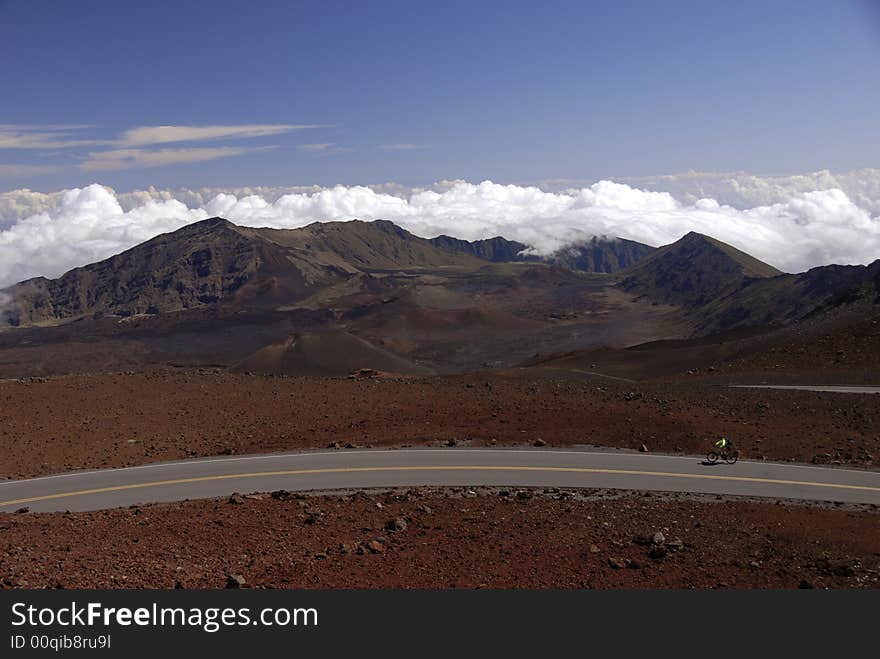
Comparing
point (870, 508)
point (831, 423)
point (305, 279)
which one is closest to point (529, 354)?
point (831, 423)

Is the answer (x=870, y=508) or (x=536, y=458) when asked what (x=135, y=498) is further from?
(x=870, y=508)

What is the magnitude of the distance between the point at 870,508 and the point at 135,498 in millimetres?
19594

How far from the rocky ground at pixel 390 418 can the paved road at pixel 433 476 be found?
4.68ft

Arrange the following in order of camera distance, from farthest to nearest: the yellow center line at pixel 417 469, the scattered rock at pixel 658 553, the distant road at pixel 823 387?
1. the distant road at pixel 823 387
2. the yellow center line at pixel 417 469
3. the scattered rock at pixel 658 553

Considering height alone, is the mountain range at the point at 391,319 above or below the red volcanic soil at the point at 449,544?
above

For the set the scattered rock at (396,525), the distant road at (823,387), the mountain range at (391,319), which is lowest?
the distant road at (823,387)

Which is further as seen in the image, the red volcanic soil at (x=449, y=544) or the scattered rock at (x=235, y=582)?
the red volcanic soil at (x=449, y=544)

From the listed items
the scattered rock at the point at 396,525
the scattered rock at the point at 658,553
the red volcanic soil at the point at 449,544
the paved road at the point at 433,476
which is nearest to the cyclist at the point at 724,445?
the paved road at the point at 433,476

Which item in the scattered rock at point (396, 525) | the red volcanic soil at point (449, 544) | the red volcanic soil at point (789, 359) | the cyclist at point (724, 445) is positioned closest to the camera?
the red volcanic soil at point (449, 544)

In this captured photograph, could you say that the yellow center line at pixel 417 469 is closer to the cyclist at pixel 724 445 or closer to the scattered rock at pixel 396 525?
the cyclist at pixel 724 445

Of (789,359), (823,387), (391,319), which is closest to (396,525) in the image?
(823,387)

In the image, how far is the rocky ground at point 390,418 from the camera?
78.2 ft

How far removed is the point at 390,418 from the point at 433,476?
7974mm

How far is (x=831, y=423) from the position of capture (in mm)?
25266
